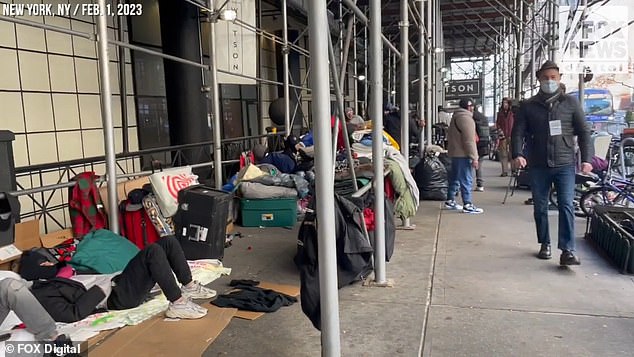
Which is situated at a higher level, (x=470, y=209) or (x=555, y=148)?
(x=555, y=148)

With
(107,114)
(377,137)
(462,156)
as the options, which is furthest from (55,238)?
(462,156)

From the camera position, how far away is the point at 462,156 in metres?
7.45

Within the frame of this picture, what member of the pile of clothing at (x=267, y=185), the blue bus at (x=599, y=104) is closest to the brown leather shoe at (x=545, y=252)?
the pile of clothing at (x=267, y=185)

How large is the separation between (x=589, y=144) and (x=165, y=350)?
4.06m

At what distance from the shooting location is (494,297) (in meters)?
3.96

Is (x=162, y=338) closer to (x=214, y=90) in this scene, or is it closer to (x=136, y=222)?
(x=136, y=222)

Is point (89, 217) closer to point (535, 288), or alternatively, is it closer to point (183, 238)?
point (183, 238)

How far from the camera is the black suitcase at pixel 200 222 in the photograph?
4737mm

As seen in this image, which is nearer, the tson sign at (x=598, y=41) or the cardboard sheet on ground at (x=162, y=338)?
the cardboard sheet on ground at (x=162, y=338)

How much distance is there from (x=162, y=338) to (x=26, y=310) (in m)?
0.81

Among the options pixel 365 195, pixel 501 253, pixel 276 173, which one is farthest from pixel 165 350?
pixel 276 173

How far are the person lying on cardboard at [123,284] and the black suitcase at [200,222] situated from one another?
971 millimetres

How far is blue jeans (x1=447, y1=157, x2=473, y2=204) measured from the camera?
7441 mm

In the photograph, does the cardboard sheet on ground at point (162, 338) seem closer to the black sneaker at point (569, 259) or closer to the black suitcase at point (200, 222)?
the black suitcase at point (200, 222)
